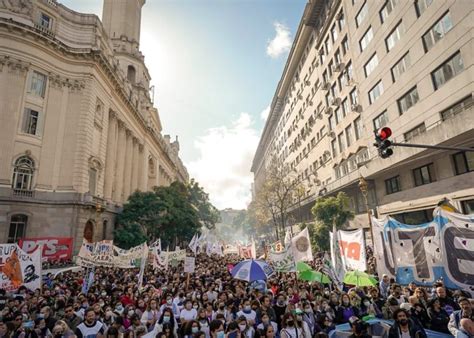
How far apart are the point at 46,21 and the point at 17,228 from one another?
19.2 m

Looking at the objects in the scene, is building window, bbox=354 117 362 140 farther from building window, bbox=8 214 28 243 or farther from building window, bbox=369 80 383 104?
building window, bbox=8 214 28 243

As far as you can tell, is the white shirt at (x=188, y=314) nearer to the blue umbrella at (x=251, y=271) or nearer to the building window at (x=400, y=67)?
the blue umbrella at (x=251, y=271)

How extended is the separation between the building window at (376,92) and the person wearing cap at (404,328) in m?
23.3

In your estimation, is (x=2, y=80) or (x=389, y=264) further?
(x=2, y=80)

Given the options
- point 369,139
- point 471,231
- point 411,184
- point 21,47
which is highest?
point 21,47

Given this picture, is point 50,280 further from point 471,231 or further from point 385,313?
point 471,231

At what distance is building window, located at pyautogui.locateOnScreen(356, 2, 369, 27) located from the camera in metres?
27.0

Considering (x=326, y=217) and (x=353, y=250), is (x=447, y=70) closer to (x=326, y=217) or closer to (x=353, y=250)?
(x=326, y=217)

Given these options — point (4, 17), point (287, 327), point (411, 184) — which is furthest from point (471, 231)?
point (4, 17)

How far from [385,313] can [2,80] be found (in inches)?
1198

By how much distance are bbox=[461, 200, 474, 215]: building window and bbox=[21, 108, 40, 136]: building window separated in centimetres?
3241

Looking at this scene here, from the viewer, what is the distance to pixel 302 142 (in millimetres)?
50031

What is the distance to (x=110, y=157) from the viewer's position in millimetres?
35656

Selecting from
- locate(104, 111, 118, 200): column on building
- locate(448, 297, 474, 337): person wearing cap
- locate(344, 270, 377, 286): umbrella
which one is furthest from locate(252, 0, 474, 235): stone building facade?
locate(104, 111, 118, 200): column on building
